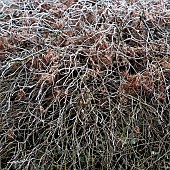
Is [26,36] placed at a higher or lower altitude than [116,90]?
higher

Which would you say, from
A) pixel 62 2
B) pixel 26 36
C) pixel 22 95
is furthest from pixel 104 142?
pixel 62 2

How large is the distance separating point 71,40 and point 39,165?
541 millimetres

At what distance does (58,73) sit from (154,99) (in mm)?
391

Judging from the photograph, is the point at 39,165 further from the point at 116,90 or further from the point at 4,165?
the point at 116,90

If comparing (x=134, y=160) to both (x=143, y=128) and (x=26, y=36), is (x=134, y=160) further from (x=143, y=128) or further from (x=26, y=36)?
(x=26, y=36)

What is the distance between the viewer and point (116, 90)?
1.69 meters

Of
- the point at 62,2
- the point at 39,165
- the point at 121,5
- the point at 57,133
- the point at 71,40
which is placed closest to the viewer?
the point at 39,165

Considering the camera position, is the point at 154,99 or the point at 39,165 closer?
the point at 39,165

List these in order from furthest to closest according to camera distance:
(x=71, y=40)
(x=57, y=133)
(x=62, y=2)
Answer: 1. (x=62, y=2)
2. (x=71, y=40)
3. (x=57, y=133)

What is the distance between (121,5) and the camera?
6.56ft

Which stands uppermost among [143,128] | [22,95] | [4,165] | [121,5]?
[121,5]

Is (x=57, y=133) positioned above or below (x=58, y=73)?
Answer: below

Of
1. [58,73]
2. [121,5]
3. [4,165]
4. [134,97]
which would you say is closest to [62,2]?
[121,5]

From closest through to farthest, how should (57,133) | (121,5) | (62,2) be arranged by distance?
1. (57,133)
2. (121,5)
3. (62,2)
